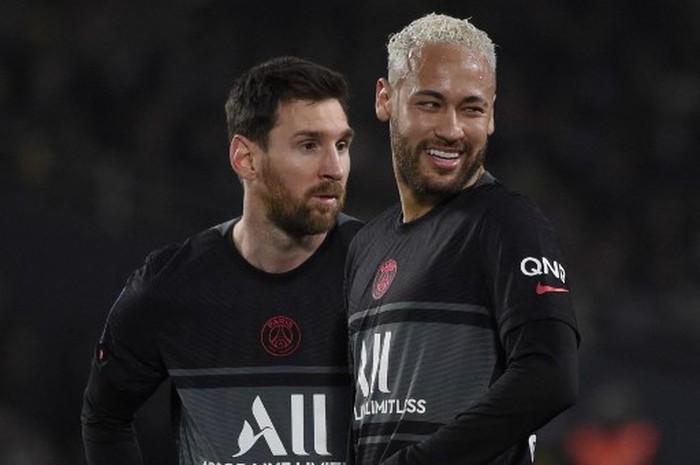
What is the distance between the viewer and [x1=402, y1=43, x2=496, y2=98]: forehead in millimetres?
3262

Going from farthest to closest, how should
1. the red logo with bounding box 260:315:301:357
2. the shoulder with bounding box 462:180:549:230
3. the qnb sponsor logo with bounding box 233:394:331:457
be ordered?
1. the red logo with bounding box 260:315:301:357
2. the qnb sponsor logo with bounding box 233:394:331:457
3. the shoulder with bounding box 462:180:549:230

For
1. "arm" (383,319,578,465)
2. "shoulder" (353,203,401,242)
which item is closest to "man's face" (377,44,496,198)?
"shoulder" (353,203,401,242)

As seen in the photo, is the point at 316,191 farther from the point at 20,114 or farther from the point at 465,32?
the point at 20,114

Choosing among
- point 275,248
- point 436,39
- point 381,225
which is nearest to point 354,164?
point 275,248

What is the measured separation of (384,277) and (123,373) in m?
1.13

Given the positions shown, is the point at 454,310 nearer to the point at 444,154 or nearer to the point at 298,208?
the point at 444,154

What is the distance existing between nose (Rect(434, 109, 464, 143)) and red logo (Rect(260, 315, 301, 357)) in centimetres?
100

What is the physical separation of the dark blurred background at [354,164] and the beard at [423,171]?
4977 mm

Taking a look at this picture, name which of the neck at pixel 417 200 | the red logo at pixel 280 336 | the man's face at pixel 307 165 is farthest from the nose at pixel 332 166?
the neck at pixel 417 200

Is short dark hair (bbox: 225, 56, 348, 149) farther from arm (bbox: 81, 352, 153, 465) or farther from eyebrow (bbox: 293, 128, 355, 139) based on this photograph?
arm (bbox: 81, 352, 153, 465)

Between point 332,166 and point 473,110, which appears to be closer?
point 473,110

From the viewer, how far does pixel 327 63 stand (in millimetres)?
11633

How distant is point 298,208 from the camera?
4074 mm

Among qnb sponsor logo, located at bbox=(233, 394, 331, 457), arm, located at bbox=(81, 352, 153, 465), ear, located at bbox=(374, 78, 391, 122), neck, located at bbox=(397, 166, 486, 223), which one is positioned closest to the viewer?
neck, located at bbox=(397, 166, 486, 223)
